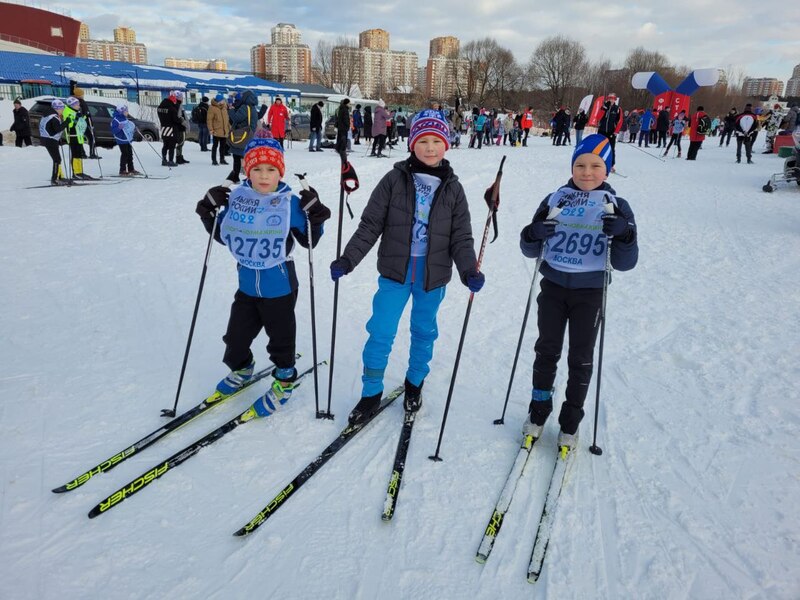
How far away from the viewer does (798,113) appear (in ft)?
56.4

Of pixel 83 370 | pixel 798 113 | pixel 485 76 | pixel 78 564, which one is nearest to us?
pixel 78 564

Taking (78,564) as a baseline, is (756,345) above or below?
above

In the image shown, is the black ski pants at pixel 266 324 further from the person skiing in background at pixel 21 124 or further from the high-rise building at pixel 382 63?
the high-rise building at pixel 382 63

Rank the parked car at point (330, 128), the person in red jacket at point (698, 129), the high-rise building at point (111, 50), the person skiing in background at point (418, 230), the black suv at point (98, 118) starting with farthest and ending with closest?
the high-rise building at point (111, 50)
the parked car at point (330, 128)
the person in red jacket at point (698, 129)
the black suv at point (98, 118)
the person skiing in background at point (418, 230)

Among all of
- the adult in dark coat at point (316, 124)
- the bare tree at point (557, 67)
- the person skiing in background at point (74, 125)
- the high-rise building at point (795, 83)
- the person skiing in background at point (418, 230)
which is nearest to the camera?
the person skiing in background at point (418, 230)

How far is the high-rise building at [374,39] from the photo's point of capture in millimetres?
133500

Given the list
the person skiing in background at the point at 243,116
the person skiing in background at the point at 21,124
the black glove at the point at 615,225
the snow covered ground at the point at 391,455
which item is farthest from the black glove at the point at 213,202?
the person skiing in background at the point at 21,124

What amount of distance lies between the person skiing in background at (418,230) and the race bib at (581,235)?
507 mm

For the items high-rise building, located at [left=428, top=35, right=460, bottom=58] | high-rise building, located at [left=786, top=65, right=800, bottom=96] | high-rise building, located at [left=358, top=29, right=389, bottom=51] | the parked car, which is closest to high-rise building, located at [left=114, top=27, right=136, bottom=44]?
high-rise building, located at [left=358, top=29, right=389, bottom=51]

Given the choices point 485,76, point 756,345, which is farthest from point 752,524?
point 485,76

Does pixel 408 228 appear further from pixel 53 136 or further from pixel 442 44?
pixel 442 44

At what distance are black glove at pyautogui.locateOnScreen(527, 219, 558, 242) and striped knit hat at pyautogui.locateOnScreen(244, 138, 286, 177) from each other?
1522mm

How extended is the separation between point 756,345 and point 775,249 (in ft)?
12.6

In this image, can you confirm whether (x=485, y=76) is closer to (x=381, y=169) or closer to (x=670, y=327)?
(x=381, y=169)
